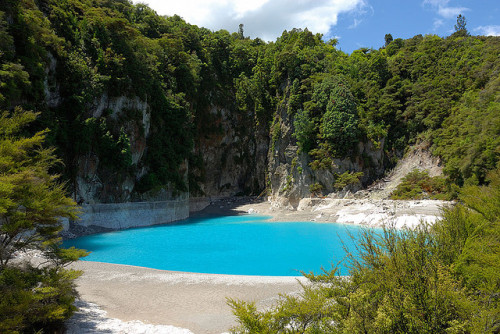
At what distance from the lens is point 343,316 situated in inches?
203

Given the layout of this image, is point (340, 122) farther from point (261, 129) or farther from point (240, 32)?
point (240, 32)

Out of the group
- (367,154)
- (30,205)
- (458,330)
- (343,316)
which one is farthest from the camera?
(367,154)

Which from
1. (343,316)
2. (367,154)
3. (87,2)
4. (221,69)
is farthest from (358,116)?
(343,316)

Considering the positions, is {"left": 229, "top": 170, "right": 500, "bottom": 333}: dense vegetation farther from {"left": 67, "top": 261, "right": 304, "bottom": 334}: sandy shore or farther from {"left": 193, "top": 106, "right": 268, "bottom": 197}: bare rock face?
{"left": 193, "top": 106, "right": 268, "bottom": 197}: bare rock face

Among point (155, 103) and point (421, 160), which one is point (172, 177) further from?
point (421, 160)

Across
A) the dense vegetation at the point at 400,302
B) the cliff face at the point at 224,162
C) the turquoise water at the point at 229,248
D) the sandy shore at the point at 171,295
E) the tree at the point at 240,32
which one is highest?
the tree at the point at 240,32

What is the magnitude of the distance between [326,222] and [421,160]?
59.9 feet

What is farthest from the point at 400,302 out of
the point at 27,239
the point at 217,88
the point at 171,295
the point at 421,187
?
the point at 217,88

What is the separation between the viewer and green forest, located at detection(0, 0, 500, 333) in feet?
17.2

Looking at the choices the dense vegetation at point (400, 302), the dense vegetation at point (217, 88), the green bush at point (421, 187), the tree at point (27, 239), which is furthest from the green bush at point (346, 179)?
the tree at point (27, 239)

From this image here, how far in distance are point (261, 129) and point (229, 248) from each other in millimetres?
39214

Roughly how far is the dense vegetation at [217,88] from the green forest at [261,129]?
180 mm

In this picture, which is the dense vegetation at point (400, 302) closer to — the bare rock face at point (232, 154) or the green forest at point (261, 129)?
the green forest at point (261, 129)

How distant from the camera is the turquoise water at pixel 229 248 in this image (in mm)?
16781
